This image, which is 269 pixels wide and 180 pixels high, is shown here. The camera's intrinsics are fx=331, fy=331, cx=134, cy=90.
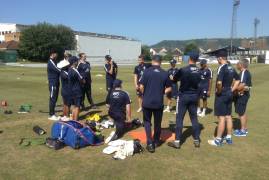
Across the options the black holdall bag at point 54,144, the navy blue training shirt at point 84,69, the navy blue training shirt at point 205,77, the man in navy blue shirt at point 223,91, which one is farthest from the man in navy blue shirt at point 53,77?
the man in navy blue shirt at point 223,91

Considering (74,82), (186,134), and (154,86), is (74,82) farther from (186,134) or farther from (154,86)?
(186,134)

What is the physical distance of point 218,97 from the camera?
26.8ft

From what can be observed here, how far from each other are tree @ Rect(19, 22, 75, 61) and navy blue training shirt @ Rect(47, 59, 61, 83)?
6807 cm

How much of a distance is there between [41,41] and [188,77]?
74.9m

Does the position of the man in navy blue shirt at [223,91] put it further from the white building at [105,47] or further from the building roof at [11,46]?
the building roof at [11,46]

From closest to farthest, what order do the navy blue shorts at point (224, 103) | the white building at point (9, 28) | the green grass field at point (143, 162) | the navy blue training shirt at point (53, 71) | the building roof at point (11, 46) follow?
1. the green grass field at point (143, 162)
2. the navy blue shorts at point (224, 103)
3. the navy blue training shirt at point (53, 71)
4. the building roof at point (11, 46)
5. the white building at point (9, 28)

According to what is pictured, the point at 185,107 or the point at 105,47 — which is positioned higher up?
the point at 105,47

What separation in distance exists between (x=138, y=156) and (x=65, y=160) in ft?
5.21

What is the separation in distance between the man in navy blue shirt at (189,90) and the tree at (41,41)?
7214 centimetres

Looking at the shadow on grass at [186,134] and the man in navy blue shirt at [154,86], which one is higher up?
the man in navy blue shirt at [154,86]

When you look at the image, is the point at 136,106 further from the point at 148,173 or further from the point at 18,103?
the point at 148,173

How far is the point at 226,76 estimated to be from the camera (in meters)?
8.00

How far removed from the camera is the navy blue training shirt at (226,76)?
7.93 meters

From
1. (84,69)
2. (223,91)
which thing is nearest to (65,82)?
(84,69)
